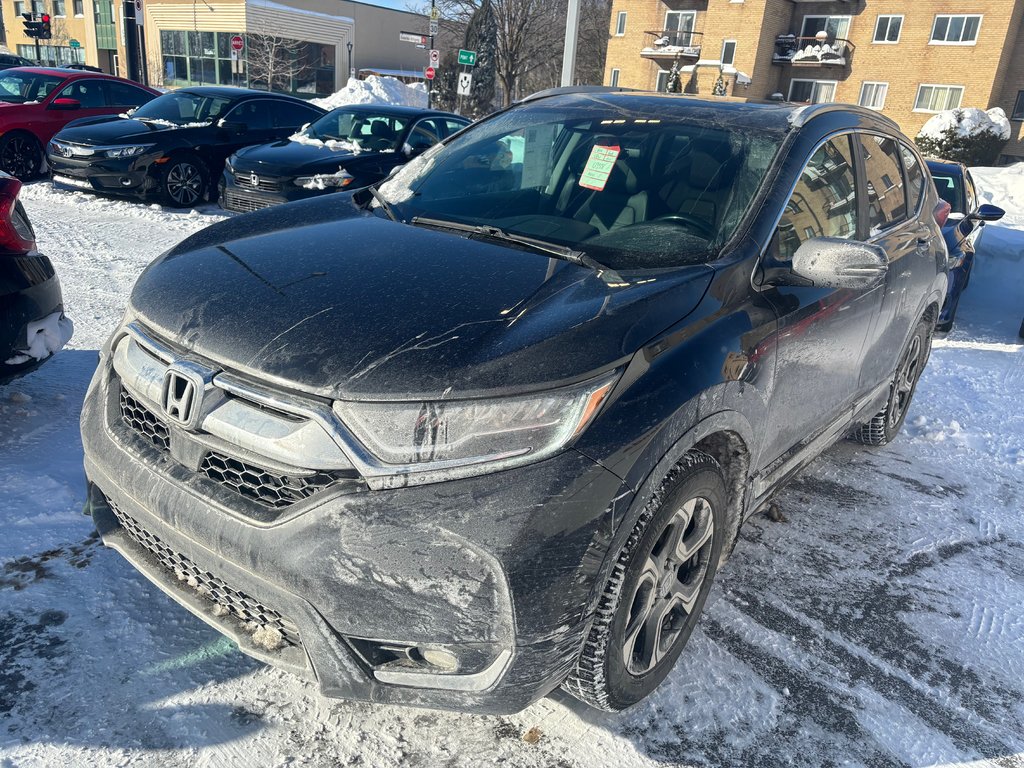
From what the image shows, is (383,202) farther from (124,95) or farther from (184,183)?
(124,95)

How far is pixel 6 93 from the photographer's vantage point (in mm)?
11766

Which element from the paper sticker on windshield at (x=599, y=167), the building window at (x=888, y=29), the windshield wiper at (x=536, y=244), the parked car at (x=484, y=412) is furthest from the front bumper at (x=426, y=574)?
the building window at (x=888, y=29)

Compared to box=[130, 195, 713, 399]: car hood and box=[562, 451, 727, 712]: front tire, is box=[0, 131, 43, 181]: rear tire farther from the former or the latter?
box=[562, 451, 727, 712]: front tire

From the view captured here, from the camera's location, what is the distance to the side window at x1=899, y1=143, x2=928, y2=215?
4.12 meters

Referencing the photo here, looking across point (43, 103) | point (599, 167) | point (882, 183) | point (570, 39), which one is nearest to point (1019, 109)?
point (570, 39)

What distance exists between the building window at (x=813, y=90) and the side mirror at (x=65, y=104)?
34.8 meters

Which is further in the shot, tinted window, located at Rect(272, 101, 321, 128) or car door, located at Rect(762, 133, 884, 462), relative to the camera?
tinted window, located at Rect(272, 101, 321, 128)

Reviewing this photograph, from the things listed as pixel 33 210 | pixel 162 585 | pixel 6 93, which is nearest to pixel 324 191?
pixel 33 210

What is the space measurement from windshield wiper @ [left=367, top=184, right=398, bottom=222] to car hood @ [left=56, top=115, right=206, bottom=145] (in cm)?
780

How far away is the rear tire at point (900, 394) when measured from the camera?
177 inches

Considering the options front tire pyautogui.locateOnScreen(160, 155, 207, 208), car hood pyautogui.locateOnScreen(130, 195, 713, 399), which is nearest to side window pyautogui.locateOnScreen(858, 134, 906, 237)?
car hood pyautogui.locateOnScreen(130, 195, 713, 399)

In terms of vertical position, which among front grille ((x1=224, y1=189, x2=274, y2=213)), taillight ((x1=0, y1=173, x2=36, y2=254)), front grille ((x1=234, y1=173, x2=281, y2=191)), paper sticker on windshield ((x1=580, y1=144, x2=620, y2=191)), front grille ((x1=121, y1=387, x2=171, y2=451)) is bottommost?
→ front grille ((x1=224, y1=189, x2=274, y2=213))

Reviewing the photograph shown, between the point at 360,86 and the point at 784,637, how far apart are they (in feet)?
96.1

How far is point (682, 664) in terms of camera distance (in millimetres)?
2711
